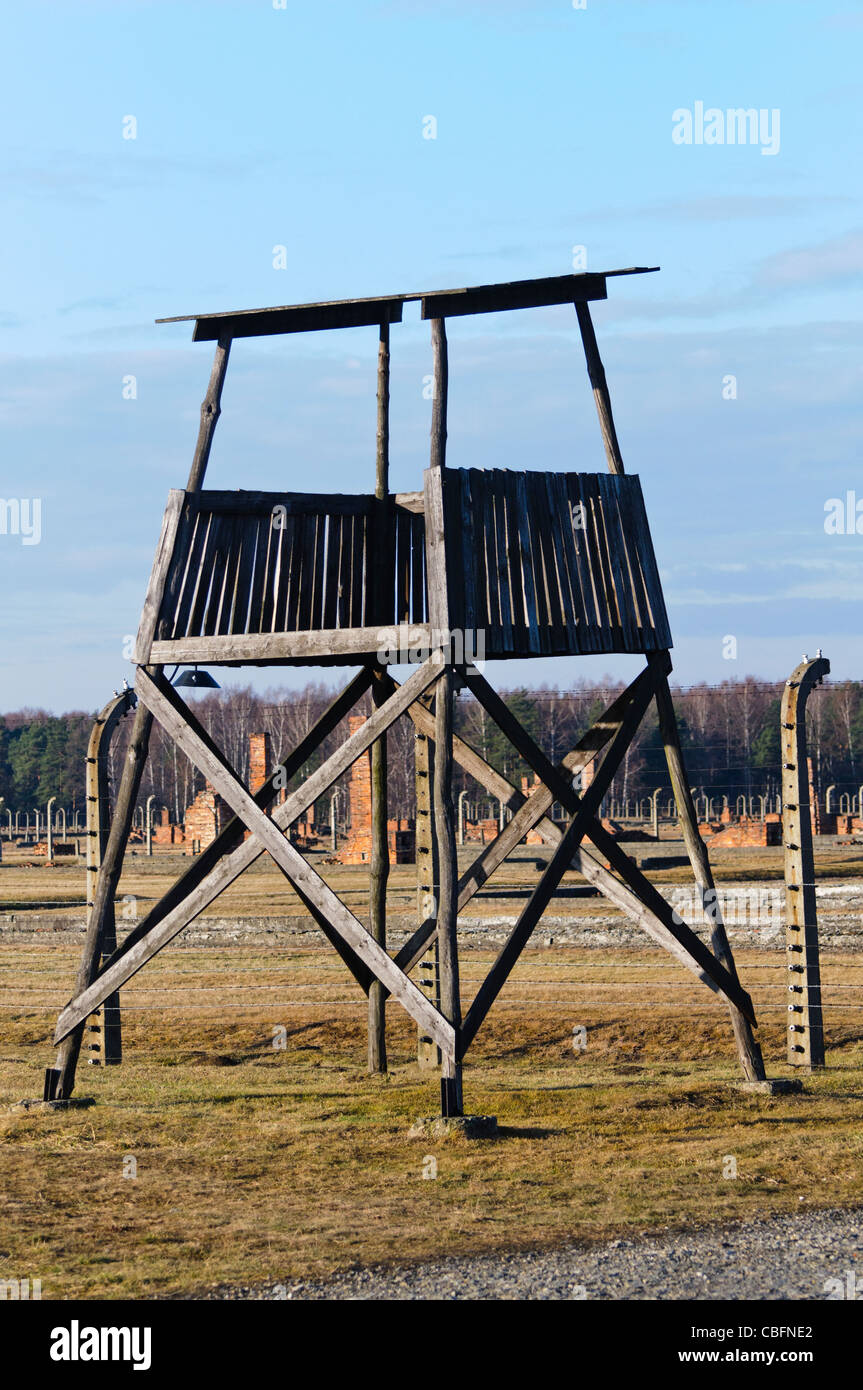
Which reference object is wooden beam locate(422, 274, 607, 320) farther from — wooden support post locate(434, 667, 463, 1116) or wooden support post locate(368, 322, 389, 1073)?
wooden support post locate(434, 667, 463, 1116)

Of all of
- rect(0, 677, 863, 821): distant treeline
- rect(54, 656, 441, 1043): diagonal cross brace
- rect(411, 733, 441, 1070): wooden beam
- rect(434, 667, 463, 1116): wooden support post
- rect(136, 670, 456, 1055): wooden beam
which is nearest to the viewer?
rect(434, 667, 463, 1116): wooden support post

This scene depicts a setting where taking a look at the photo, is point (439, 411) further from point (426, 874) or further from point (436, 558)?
point (426, 874)

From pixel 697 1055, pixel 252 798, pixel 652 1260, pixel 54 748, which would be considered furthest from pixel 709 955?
pixel 54 748

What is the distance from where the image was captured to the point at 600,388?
1259 cm

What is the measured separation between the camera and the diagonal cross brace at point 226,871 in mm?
11602

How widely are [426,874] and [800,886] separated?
3.31 m

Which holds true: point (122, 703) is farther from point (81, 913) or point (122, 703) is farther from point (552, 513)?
point (81, 913)

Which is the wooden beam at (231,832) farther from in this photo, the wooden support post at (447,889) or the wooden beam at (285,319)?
the wooden beam at (285,319)

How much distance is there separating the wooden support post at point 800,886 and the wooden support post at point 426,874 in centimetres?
299

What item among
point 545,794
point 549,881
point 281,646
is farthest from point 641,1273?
point 281,646

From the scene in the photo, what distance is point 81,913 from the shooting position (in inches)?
1150

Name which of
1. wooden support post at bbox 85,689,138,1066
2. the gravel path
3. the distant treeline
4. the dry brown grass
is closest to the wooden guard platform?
wooden support post at bbox 85,689,138,1066

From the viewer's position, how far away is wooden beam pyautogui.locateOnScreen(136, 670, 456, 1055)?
11031mm

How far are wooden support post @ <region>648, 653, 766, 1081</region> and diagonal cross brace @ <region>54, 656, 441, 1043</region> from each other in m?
2.09
